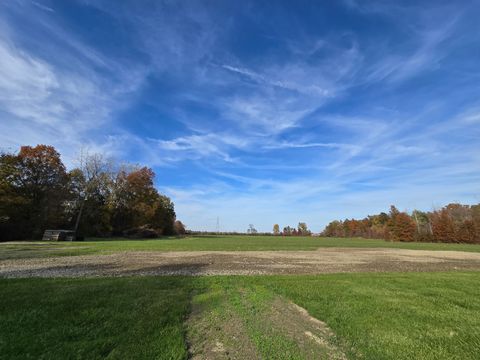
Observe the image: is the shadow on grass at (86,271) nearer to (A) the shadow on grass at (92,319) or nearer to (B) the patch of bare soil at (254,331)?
(A) the shadow on grass at (92,319)

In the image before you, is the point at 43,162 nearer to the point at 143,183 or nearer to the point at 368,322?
the point at 143,183

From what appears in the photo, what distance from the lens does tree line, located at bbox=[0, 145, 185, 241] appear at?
1346 inches

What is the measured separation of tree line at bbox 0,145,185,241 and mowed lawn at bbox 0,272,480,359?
3319 centimetres

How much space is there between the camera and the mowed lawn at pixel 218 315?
393 centimetres

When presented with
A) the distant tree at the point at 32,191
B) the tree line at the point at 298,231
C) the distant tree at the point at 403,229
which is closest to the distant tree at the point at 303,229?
the tree line at the point at 298,231

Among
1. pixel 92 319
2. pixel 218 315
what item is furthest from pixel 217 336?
pixel 92 319

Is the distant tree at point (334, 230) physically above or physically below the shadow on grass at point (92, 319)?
above

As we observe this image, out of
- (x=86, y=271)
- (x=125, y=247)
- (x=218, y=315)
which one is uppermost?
(x=125, y=247)

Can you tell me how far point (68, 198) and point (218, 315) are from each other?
4547cm

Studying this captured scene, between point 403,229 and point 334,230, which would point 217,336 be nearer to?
point 403,229

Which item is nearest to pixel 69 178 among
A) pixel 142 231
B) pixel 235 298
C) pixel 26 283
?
pixel 142 231

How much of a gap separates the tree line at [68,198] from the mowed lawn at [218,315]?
3319 cm

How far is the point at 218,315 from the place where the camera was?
548cm

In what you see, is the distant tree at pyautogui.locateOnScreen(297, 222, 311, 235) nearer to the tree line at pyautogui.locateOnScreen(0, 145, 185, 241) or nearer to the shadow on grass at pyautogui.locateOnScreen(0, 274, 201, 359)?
the tree line at pyautogui.locateOnScreen(0, 145, 185, 241)
